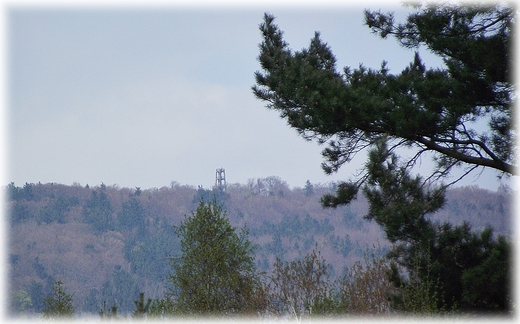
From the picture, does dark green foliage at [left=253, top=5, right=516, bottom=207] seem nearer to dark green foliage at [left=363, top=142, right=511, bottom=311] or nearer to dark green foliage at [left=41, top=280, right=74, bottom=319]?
dark green foliage at [left=363, top=142, right=511, bottom=311]

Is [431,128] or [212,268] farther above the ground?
[431,128]

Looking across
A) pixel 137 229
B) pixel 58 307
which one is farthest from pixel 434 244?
pixel 137 229

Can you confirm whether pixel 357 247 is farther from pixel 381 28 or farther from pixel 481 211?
pixel 381 28

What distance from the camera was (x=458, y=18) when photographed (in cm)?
705

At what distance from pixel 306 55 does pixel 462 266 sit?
3198mm

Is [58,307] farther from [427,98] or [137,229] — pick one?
[137,229]

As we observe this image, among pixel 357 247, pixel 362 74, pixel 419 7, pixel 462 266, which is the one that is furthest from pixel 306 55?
pixel 357 247

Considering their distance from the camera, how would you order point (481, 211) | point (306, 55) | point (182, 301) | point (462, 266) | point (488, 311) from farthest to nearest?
point (481, 211), point (182, 301), point (306, 55), point (462, 266), point (488, 311)

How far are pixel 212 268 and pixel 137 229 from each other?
7903 centimetres

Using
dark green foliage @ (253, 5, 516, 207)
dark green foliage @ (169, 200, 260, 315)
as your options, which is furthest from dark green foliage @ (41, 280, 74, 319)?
dark green foliage @ (253, 5, 516, 207)

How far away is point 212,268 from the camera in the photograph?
9672 millimetres

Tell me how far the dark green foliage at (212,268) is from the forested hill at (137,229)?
53.2 meters

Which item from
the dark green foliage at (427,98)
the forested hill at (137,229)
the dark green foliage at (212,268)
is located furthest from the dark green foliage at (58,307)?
the forested hill at (137,229)

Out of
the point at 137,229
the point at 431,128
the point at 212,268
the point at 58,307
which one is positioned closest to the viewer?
the point at 431,128
